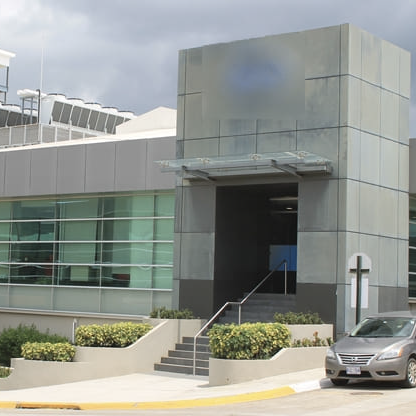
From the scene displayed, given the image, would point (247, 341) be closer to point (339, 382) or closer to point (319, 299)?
point (339, 382)

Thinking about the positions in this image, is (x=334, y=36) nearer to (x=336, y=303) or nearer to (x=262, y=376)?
(x=336, y=303)

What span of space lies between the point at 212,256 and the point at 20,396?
751 cm

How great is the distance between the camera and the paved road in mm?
14750

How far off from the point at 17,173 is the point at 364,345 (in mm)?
16452

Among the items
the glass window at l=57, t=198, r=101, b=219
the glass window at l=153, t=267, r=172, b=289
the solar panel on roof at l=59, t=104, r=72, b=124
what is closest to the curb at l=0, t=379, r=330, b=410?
the glass window at l=153, t=267, r=172, b=289

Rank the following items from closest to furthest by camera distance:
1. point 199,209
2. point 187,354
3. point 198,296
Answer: point 187,354 → point 198,296 → point 199,209

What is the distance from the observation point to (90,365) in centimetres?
2178

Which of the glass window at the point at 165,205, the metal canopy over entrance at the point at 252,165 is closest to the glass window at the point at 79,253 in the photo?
the glass window at the point at 165,205

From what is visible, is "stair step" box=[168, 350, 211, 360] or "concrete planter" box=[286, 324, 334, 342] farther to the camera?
"stair step" box=[168, 350, 211, 360]

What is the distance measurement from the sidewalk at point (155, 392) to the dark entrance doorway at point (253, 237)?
4503 mm

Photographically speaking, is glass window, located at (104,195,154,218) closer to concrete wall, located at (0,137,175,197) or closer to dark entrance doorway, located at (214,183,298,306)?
concrete wall, located at (0,137,175,197)

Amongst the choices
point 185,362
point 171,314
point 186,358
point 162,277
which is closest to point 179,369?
point 185,362

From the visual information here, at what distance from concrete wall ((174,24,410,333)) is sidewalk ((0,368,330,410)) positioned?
3.45 meters

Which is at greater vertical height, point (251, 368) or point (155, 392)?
point (251, 368)
